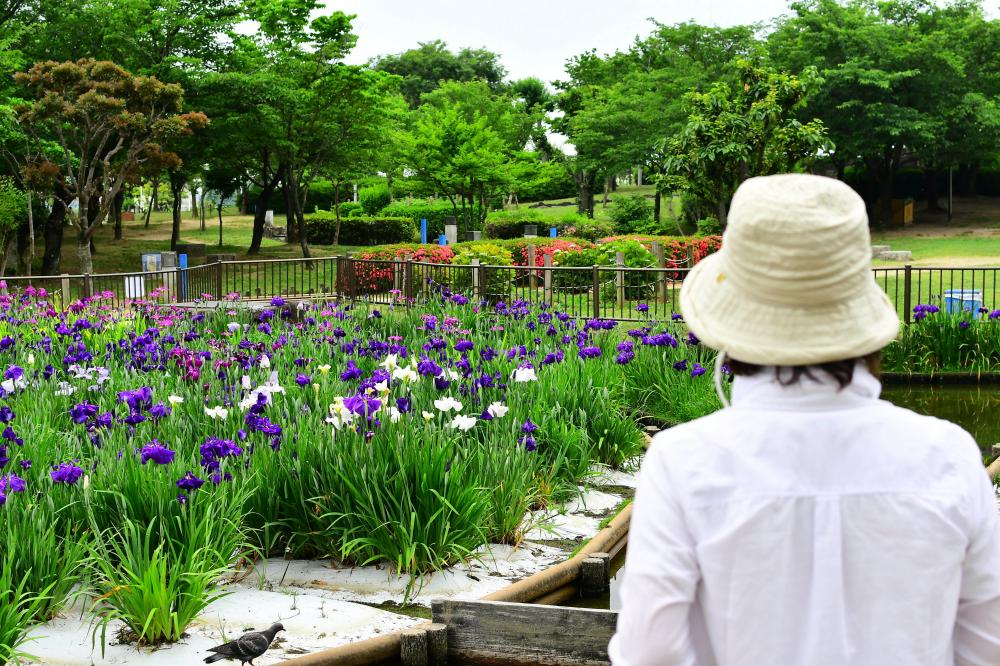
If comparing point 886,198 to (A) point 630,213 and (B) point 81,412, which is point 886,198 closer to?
(A) point 630,213

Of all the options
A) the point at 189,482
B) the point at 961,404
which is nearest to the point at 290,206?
the point at 961,404

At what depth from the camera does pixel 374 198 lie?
167 ft

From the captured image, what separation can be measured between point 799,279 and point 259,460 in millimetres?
4348

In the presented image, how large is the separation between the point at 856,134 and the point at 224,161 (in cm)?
2215

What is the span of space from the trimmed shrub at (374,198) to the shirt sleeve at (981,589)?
49.6m

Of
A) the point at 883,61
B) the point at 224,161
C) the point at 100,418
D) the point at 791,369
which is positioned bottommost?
the point at 100,418

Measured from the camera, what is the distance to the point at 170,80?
29.7m

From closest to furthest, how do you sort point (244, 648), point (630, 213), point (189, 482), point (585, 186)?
point (244, 648) → point (189, 482) → point (630, 213) → point (585, 186)

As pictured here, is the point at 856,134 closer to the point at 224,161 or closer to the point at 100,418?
the point at 224,161

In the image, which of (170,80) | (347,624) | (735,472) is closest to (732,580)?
(735,472)

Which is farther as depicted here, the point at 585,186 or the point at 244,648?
the point at 585,186

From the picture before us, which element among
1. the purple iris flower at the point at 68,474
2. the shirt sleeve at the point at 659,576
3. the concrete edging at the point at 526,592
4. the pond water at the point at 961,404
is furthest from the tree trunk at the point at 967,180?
the shirt sleeve at the point at 659,576

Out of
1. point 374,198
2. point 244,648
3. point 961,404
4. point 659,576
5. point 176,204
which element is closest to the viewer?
point 659,576

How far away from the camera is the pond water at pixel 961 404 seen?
9969mm
